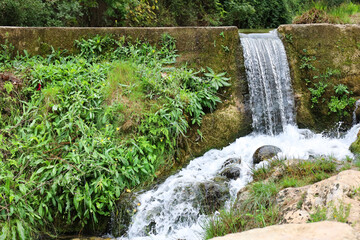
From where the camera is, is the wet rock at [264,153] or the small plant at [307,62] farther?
the small plant at [307,62]

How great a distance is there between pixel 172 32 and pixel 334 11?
5.42 metres

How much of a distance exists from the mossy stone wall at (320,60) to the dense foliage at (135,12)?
2.05 meters

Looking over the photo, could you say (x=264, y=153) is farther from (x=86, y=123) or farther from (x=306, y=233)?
(x=306, y=233)

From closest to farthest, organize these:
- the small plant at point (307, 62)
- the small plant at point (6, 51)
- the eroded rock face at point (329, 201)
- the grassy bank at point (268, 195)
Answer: the eroded rock face at point (329, 201) → the grassy bank at point (268, 195) → the small plant at point (6, 51) → the small plant at point (307, 62)

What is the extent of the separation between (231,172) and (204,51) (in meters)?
3.16

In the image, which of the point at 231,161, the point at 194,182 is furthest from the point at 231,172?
the point at 194,182

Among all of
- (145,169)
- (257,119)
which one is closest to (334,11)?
(257,119)

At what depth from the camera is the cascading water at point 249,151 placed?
4.42 m

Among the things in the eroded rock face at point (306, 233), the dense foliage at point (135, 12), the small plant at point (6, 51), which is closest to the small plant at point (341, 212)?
the eroded rock face at point (306, 233)

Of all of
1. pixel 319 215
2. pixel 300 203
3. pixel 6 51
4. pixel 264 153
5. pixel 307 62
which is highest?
pixel 6 51

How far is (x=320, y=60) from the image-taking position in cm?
754

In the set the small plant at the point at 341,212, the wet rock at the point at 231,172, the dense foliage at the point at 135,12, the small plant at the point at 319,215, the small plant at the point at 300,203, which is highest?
the dense foliage at the point at 135,12

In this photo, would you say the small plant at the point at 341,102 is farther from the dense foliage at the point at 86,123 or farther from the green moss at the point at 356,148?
the dense foliage at the point at 86,123

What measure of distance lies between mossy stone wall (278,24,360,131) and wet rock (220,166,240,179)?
276 centimetres
